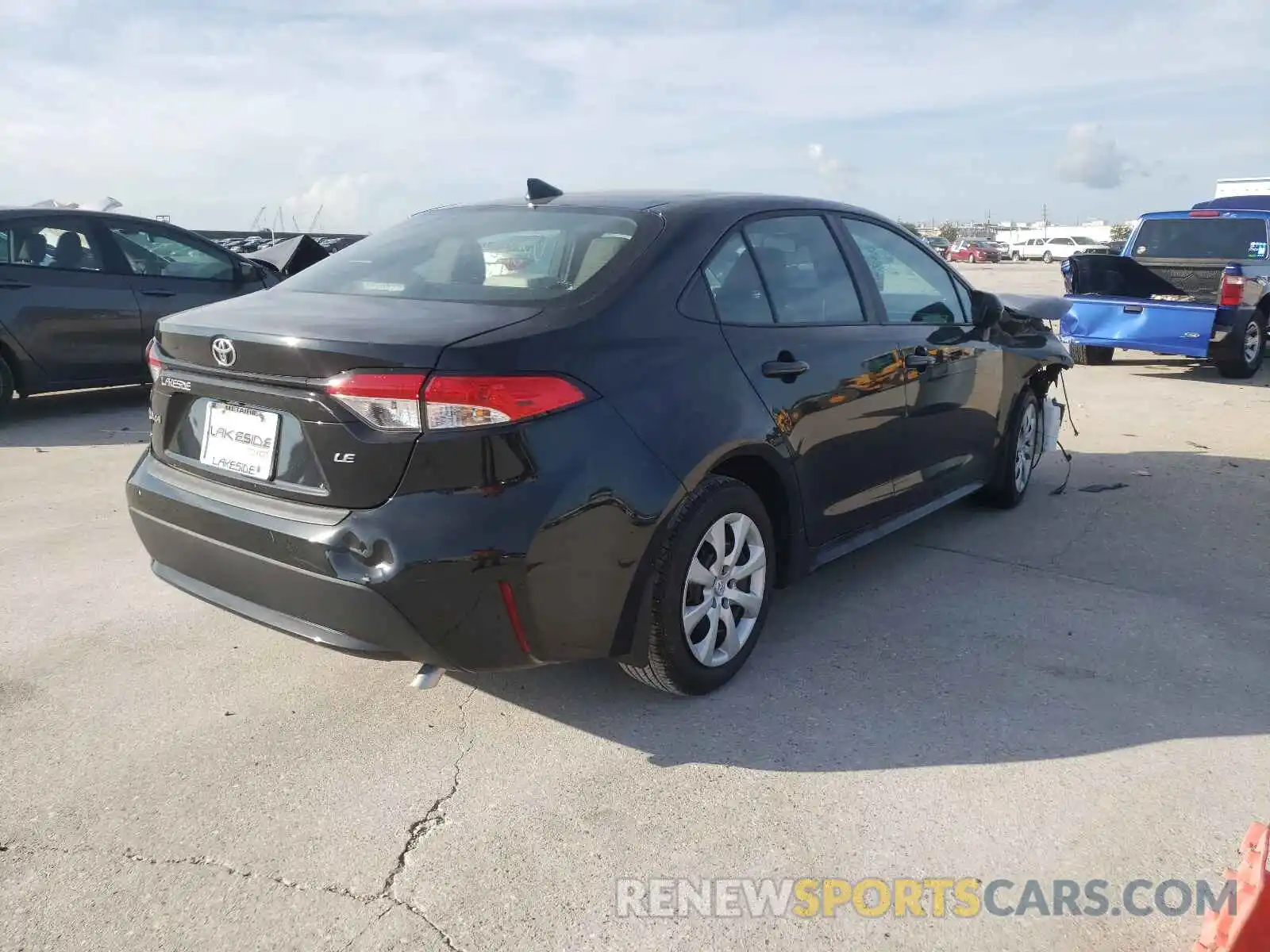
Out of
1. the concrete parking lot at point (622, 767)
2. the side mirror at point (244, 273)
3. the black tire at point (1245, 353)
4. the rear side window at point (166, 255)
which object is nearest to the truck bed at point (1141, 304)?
the black tire at point (1245, 353)

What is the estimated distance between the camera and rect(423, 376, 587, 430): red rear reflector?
2.71m

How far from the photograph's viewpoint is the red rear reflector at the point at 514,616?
280 centimetres

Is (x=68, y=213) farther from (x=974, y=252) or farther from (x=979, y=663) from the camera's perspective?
(x=974, y=252)

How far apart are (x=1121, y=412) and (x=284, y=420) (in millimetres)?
7685

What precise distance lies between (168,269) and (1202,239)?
1048 centimetres

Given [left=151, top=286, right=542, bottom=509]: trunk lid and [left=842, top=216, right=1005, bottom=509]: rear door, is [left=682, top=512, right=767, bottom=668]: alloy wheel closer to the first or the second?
[left=151, top=286, right=542, bottom=509]: trunk lid

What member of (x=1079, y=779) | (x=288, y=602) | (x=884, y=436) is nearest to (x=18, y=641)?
(x=288, y=602)

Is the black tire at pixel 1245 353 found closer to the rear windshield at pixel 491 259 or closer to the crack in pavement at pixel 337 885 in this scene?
the rear windshield at pixel 491 259

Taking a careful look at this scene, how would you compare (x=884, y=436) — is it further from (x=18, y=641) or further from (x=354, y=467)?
(x=18, y=641)

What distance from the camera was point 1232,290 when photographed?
33.1 feet

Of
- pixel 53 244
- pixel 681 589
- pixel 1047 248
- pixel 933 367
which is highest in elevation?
pixel 53 244

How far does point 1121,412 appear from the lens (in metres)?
8.77

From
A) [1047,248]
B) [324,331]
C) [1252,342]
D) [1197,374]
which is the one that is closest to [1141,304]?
[1252,342]

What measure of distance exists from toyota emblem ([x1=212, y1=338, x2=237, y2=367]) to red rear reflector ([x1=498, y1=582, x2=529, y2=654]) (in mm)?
1023
